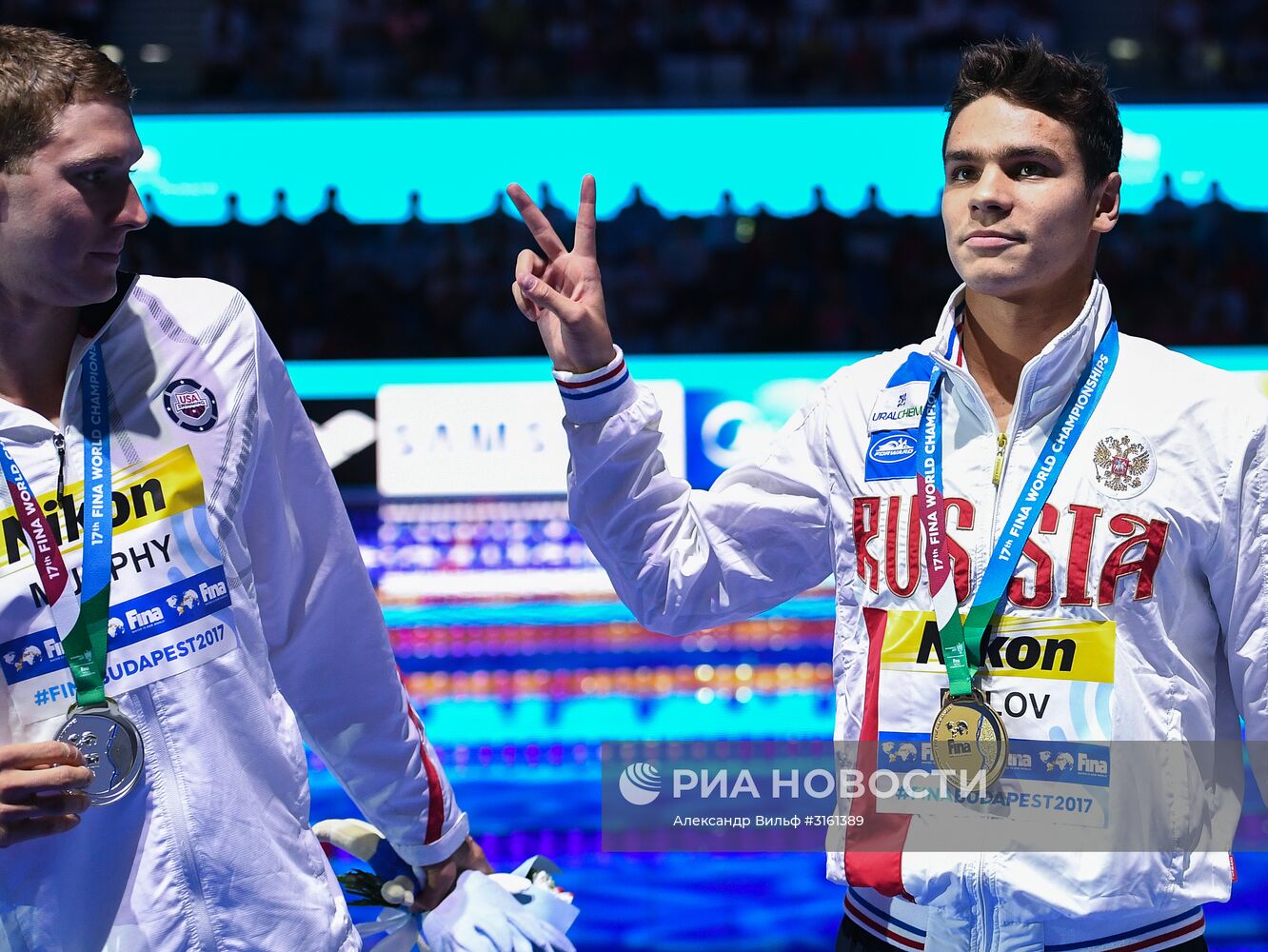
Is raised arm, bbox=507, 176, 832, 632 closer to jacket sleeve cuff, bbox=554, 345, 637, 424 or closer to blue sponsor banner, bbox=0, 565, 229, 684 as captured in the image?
jacket sleeve cuff, bbox=554, 345, 637, 424

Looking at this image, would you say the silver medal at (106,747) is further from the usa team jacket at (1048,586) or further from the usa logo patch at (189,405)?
the usa team jacket at (1048,586)

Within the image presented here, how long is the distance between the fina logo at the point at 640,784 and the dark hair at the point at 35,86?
4.56 ft

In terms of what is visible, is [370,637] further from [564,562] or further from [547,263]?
[564,562]

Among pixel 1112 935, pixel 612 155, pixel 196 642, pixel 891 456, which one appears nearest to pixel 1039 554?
pixel 891 456

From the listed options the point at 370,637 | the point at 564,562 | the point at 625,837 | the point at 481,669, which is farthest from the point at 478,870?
the point at 564,562

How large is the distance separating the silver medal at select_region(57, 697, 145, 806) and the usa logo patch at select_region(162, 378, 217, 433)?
372 millimetres

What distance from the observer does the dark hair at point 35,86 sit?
5.42ft

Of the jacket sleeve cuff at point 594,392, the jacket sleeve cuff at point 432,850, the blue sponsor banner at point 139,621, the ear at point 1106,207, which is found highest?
the ear at point 1106,207

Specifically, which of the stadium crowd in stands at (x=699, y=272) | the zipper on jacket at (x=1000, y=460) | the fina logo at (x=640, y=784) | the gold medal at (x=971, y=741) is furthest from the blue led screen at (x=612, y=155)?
the gold medal at (x=971, y=741)

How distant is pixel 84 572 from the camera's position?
163 cm

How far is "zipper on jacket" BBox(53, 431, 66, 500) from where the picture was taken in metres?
1.66

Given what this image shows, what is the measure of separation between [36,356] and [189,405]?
0.21 m

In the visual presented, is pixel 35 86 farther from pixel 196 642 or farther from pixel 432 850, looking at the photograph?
pixel 432 850

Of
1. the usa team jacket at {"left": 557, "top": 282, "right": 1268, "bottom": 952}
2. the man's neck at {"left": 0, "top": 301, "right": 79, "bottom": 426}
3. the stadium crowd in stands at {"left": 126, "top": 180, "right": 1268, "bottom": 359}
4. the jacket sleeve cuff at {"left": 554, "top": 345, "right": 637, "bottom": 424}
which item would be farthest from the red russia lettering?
the stadium crowd in stands at {"left": 126, "top": 180, "right": 1268, "bottom": 359}
